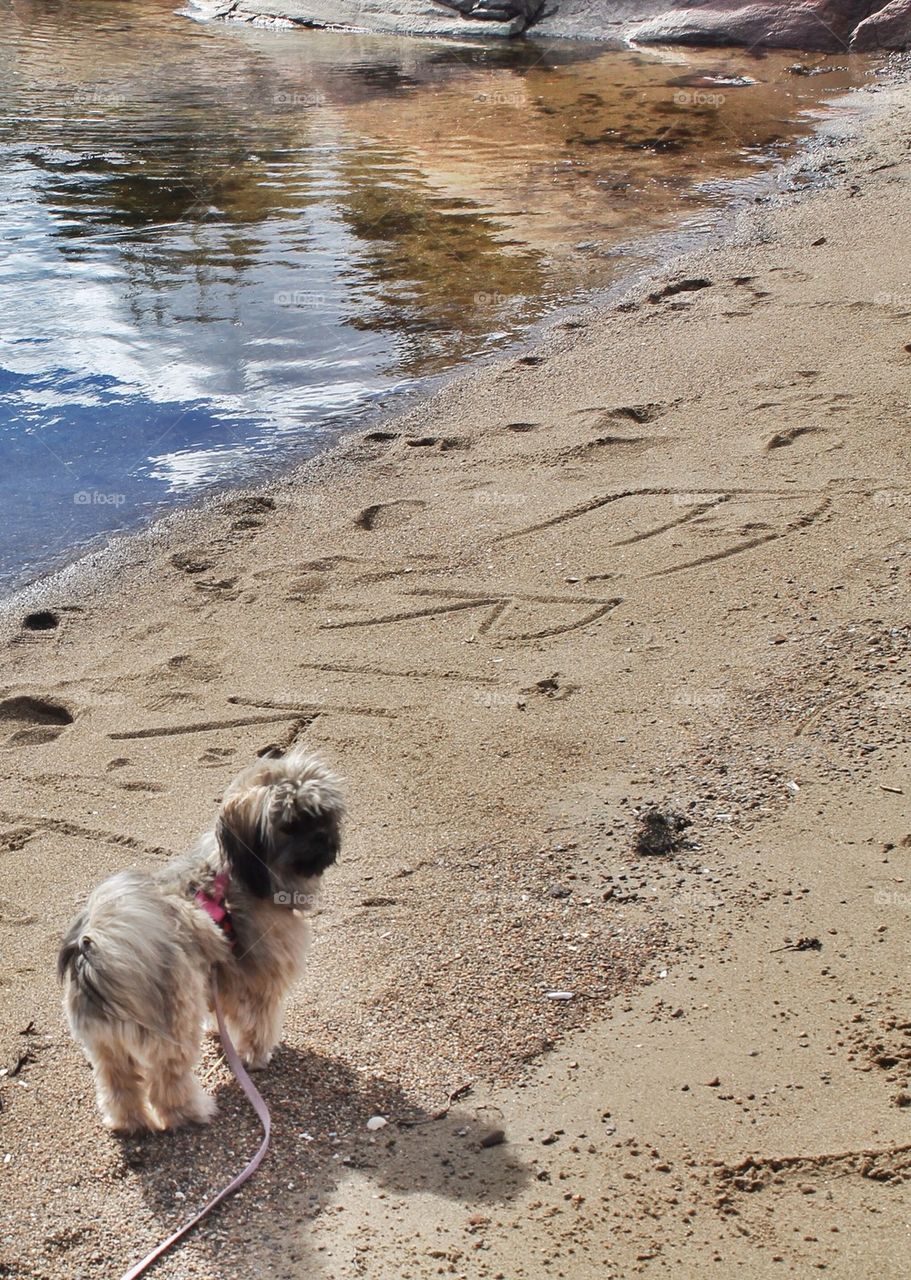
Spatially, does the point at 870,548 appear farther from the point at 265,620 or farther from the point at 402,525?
the point at 265,620

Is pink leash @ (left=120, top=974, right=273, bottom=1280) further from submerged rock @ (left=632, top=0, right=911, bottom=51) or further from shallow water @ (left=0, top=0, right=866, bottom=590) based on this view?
submerged rock @ (left=632, top=0, right=911, bottom=51)

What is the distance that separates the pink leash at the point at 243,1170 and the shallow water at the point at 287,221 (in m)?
5.09

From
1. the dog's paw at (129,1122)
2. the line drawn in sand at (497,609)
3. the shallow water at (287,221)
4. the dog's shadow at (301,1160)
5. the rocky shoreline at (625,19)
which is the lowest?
the dog's shadow at (301,1160)

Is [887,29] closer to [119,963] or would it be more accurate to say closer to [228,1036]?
[228,1036]

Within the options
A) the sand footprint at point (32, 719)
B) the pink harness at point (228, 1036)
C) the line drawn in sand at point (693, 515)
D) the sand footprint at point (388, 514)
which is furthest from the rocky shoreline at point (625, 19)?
the pink harness at point (228, 1036)

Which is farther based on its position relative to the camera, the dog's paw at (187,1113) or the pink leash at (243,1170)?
the dog's paw at (187,1113)

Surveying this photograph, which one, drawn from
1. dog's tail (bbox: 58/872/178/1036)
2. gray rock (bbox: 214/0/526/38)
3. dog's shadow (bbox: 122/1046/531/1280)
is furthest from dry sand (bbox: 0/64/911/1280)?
gray rock (bbox: 214/0/526/38)

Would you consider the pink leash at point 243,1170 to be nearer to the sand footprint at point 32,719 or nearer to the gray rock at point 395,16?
the sand footprint at point 32,719

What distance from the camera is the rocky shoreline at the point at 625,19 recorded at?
78.2ft

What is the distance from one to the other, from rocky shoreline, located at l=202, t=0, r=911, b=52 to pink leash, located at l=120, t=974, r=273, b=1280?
24.0m

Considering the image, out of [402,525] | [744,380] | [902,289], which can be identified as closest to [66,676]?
[402,525]

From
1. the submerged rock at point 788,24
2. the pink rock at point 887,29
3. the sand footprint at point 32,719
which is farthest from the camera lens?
the submerged rock at point 788,24

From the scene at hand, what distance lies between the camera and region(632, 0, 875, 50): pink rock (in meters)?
23.9

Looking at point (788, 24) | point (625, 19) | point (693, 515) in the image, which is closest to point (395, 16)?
point (625, 19)
